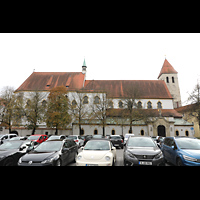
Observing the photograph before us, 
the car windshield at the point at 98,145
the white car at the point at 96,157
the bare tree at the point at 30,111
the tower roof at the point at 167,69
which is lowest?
the white car at the point at 96,157

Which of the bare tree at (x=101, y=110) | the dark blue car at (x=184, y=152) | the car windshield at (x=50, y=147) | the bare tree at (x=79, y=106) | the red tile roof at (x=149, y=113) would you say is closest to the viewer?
the dark blue car at (x=184, y=152)

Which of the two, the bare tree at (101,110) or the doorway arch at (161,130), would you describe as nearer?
the bare tree at (101,110)

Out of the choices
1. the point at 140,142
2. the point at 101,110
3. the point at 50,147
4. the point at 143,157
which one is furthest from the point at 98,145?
the point at 101,110

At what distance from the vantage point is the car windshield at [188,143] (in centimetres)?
769

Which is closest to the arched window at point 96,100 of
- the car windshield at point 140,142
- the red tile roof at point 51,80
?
the red tile roof at point 51,80

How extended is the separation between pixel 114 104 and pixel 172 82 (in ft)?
91.7

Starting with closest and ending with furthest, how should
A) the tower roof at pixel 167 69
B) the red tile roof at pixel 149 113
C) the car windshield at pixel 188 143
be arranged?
1. the car windshield at pixel 188 143
2. the red tile roof at pixel 149 113
3. the tower roof at pixel 167 69

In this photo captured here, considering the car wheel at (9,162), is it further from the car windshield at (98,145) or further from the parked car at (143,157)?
the parked car at (143,157)

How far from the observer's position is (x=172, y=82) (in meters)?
56.2

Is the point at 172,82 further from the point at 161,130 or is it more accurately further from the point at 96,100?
the point at 96,100

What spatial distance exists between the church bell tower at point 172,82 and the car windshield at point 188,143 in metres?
51.9

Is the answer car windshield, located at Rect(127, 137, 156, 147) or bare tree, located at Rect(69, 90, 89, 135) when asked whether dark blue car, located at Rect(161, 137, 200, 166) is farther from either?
bare tree, located at Rect(69, 90, 89, 135)
